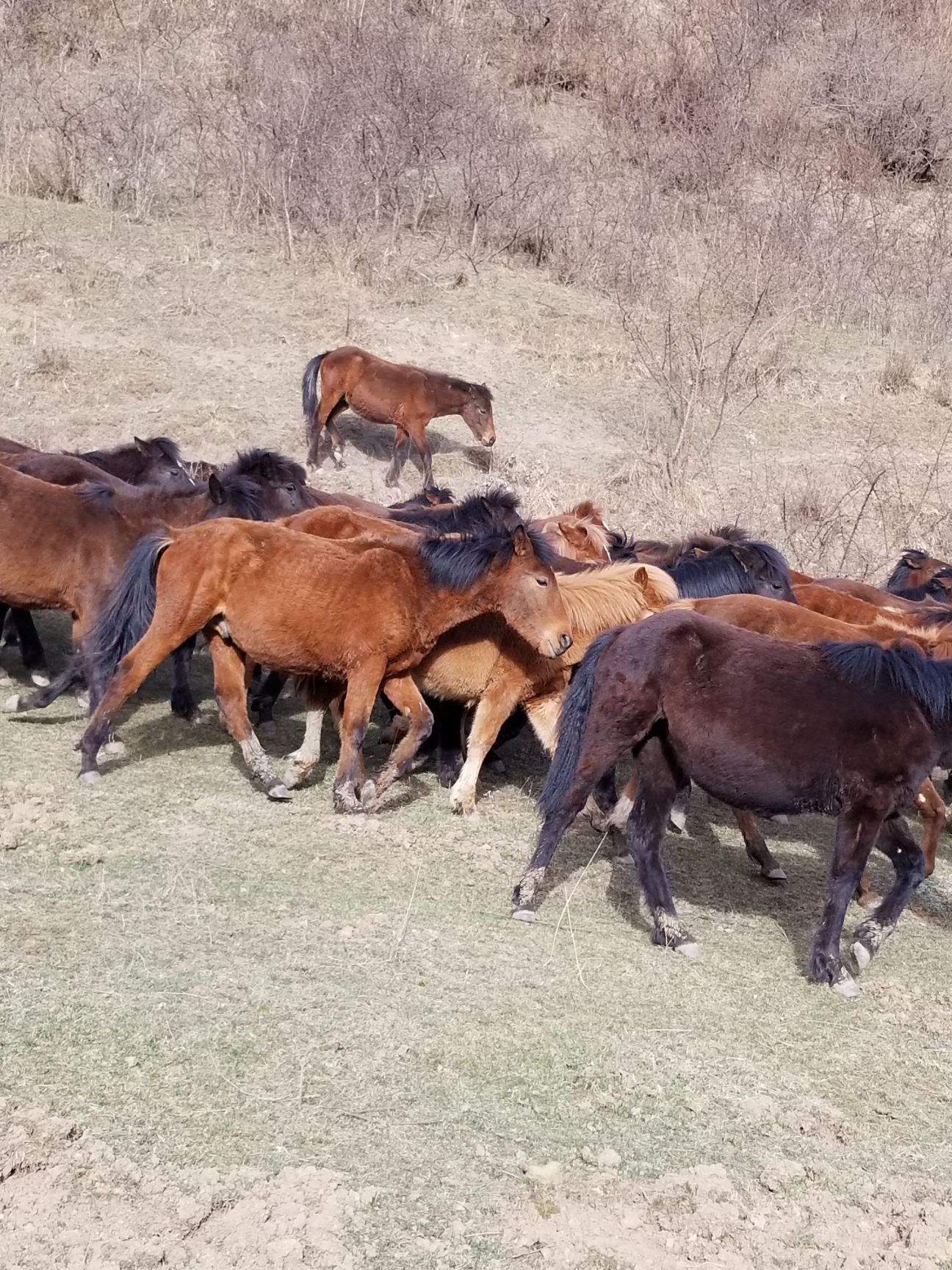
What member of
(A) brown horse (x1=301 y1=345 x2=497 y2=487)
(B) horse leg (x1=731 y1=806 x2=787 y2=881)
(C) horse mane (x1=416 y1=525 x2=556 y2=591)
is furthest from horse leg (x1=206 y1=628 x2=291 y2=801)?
(A) brown horse (x1=301 y1=345 x2=497 y2=487)

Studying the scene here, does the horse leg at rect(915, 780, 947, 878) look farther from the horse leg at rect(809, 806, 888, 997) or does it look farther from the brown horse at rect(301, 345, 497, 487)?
the brown horse at rect(301, 345, 497, 487)

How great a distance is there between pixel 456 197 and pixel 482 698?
1591cm

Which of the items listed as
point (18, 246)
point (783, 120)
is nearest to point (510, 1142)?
point (18, 246)

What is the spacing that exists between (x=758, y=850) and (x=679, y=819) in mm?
698

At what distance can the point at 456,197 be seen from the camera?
868 inches

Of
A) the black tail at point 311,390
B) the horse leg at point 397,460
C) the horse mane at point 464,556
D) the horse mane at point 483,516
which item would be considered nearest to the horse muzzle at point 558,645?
the horse mane at point 464,556

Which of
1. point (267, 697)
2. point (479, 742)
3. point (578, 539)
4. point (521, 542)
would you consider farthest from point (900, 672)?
point (267, 697)

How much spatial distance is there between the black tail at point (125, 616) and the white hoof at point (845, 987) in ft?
14.5

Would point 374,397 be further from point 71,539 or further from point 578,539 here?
point 71,539

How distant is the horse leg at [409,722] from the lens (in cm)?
770

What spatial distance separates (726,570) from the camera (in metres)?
9.20

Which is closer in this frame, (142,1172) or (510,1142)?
(142,1172)

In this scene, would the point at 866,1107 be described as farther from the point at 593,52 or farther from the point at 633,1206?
the point at 593,52

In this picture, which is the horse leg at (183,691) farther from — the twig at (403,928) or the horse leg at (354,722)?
the twig at (403,928)
